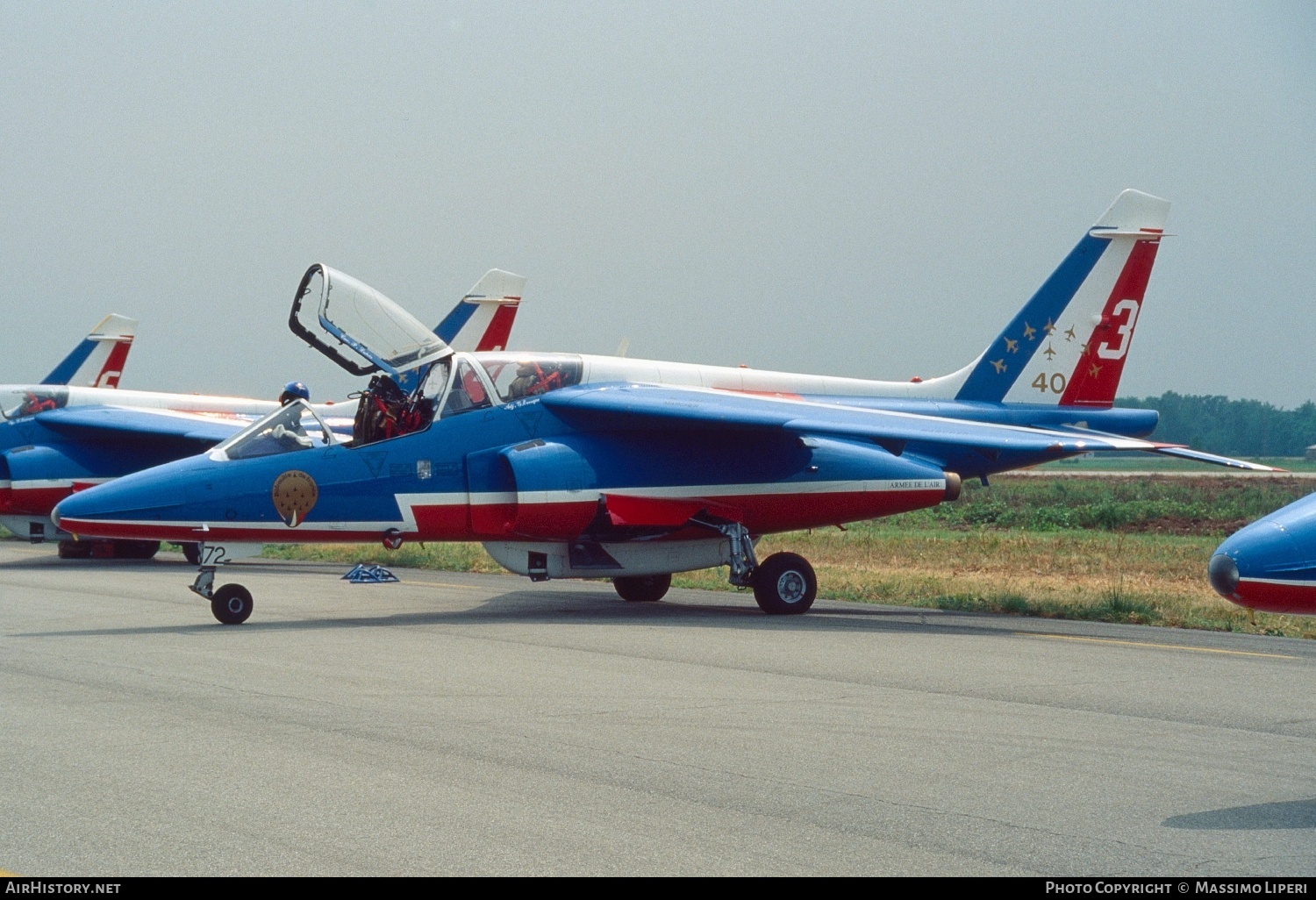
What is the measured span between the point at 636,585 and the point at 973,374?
5379 millimetres

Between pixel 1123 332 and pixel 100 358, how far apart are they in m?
27.7

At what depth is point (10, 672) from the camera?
33.0 feet

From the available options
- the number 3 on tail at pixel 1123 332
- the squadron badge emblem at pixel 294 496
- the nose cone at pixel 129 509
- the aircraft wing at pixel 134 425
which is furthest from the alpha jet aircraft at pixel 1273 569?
the aircraft wing at pixel 134 425

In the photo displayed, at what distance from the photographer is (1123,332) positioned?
60.5 ft

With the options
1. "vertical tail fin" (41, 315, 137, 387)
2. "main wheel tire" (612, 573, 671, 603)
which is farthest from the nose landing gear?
"vertical tail fin" (41, 315, 137, 387)

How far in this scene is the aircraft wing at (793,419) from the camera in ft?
46.8

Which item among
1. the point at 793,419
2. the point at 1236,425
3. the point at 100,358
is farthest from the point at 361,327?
the point at 1236,425

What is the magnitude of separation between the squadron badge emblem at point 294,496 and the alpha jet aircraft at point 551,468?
13 millimetres

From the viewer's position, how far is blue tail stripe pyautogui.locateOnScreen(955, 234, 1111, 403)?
18359mm

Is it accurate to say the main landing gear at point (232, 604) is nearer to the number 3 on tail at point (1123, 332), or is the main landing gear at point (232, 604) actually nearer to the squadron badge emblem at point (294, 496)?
the squadron badge emblem at point (294, 496)

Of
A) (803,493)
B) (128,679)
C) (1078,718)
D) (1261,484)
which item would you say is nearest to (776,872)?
(1078,718)

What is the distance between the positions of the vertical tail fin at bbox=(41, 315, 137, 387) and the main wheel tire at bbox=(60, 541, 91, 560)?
1149 cm

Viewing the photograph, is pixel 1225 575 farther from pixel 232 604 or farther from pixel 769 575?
pixel 232 604

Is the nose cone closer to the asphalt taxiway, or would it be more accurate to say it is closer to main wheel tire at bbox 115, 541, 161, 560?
the asphalt taxiway
